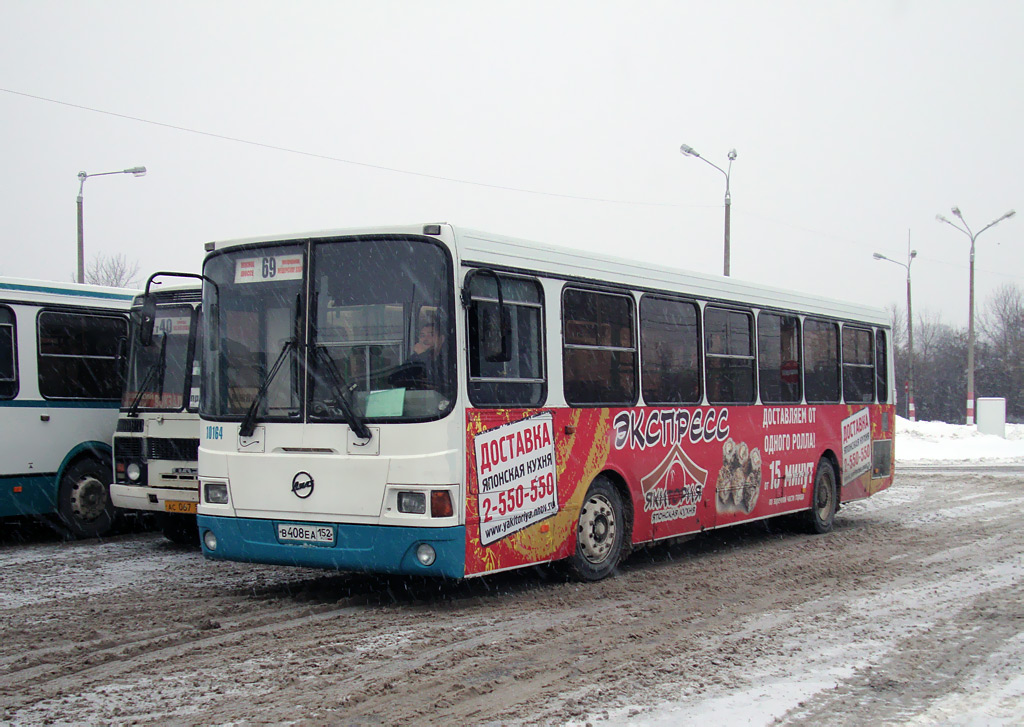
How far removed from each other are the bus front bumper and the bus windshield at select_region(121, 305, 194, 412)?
3768 millimetres

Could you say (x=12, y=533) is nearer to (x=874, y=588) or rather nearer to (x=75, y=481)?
(x=75, y=481)

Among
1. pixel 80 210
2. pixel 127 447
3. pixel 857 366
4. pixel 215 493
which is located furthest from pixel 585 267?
pixel 80 210

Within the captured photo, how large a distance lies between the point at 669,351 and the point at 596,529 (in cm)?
209

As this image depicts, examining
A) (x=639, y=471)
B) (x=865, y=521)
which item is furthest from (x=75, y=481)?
(x=865, y=521)

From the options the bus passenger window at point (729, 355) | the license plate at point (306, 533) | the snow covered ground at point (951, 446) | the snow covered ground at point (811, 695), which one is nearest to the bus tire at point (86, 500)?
the license plate at point (306, 533)

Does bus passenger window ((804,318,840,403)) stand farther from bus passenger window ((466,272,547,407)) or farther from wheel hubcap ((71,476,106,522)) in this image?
wheel hubcap ((71,476,106,522))

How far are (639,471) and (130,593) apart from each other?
4470mm

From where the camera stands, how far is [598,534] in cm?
924

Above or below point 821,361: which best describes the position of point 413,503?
below

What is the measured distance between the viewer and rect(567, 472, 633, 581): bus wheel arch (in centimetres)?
901

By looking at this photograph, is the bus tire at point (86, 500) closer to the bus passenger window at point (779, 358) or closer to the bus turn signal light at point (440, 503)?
the bus turn signal light at point (440, 503)

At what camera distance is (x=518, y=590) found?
28.9 feet

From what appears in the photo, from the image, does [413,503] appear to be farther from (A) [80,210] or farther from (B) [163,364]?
(A) [80,210]

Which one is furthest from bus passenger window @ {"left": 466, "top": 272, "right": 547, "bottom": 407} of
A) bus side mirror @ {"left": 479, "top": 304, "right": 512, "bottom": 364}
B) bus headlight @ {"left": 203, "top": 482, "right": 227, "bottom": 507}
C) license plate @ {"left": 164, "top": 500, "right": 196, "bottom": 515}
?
license plate @ {"left": 164, "top": 500, "right": 196, "bottom": 515}
